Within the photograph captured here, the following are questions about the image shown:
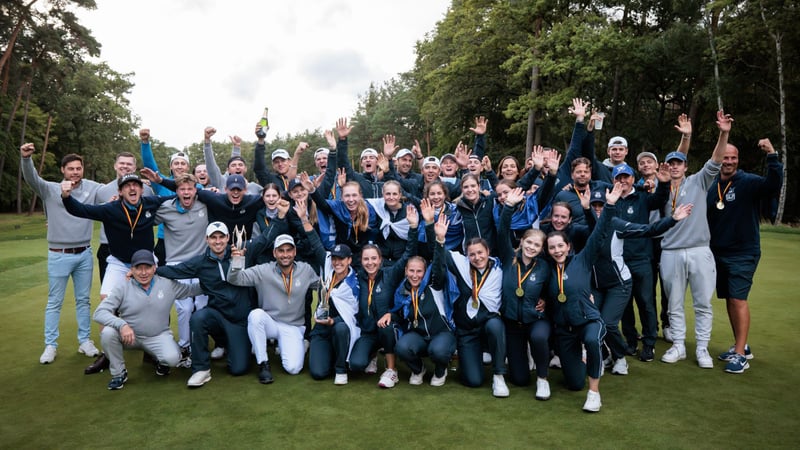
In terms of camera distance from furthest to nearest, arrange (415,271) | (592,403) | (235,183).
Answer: (235,183), (415,271), (592,403)

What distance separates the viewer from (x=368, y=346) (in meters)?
5.51

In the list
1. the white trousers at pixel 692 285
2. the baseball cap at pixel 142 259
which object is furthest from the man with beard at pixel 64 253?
the white trousers at pixel 692 285

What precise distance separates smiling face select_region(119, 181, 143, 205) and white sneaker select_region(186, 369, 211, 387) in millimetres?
2029

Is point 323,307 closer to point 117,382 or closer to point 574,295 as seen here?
point 117,382

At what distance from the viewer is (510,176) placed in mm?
6895

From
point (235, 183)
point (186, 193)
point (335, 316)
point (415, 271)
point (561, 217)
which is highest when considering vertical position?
point (235, 183)

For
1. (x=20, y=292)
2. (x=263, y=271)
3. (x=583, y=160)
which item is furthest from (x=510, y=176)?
(x=20, y=292)

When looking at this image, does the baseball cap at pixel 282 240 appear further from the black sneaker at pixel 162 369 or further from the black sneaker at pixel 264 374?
the black sneaker at pixel 162 369

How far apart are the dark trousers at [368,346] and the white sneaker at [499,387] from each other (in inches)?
43.6

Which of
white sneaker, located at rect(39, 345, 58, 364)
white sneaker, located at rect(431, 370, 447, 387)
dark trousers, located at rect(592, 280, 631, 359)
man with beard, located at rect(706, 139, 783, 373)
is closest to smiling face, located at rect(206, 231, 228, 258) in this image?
white sneaker, located at rect(39, 345, 58, 364)

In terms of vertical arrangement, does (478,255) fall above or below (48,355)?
above

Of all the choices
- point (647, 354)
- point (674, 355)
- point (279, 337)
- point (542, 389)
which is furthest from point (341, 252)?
point (674, 355)

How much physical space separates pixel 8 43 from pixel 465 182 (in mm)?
27495

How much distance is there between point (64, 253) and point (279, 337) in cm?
275
